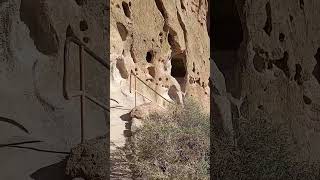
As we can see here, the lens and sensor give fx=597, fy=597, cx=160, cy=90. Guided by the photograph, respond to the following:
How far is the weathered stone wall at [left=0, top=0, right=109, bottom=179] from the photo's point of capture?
2297mm

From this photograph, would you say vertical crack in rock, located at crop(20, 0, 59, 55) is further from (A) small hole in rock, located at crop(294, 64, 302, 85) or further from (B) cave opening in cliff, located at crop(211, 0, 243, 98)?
(A) small hole in rock, located at crop(294, 64, 302, 85)

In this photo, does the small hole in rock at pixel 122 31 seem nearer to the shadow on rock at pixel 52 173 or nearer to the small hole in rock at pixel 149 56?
the small hole in rock at pixel 149 56

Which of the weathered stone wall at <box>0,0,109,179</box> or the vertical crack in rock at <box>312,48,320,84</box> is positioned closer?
the weathered stone wall at <box>0,0,109,179</box>

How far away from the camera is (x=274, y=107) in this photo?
178 inches

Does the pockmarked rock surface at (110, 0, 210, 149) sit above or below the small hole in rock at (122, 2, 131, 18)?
below

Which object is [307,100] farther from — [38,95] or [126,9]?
[38,95]

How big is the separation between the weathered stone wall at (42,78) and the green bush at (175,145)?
60cm

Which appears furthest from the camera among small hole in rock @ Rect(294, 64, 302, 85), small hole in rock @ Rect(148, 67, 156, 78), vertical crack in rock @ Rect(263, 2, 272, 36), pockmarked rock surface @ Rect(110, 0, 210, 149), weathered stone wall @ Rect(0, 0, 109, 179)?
small hole in rock @ Rect(294, 64, 302, 85)

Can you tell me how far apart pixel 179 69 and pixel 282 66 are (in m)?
1.26

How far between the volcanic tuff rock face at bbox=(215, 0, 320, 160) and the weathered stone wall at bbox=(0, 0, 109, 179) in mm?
1505

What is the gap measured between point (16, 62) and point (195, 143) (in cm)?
153

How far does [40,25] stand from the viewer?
2.45 metres

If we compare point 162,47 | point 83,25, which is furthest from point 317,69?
point 83,25

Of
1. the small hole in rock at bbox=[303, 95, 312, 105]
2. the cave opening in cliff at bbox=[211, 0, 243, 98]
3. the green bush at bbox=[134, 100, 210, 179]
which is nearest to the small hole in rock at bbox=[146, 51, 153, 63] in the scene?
the green bush at bbox=[134, 100, 210, 179]
